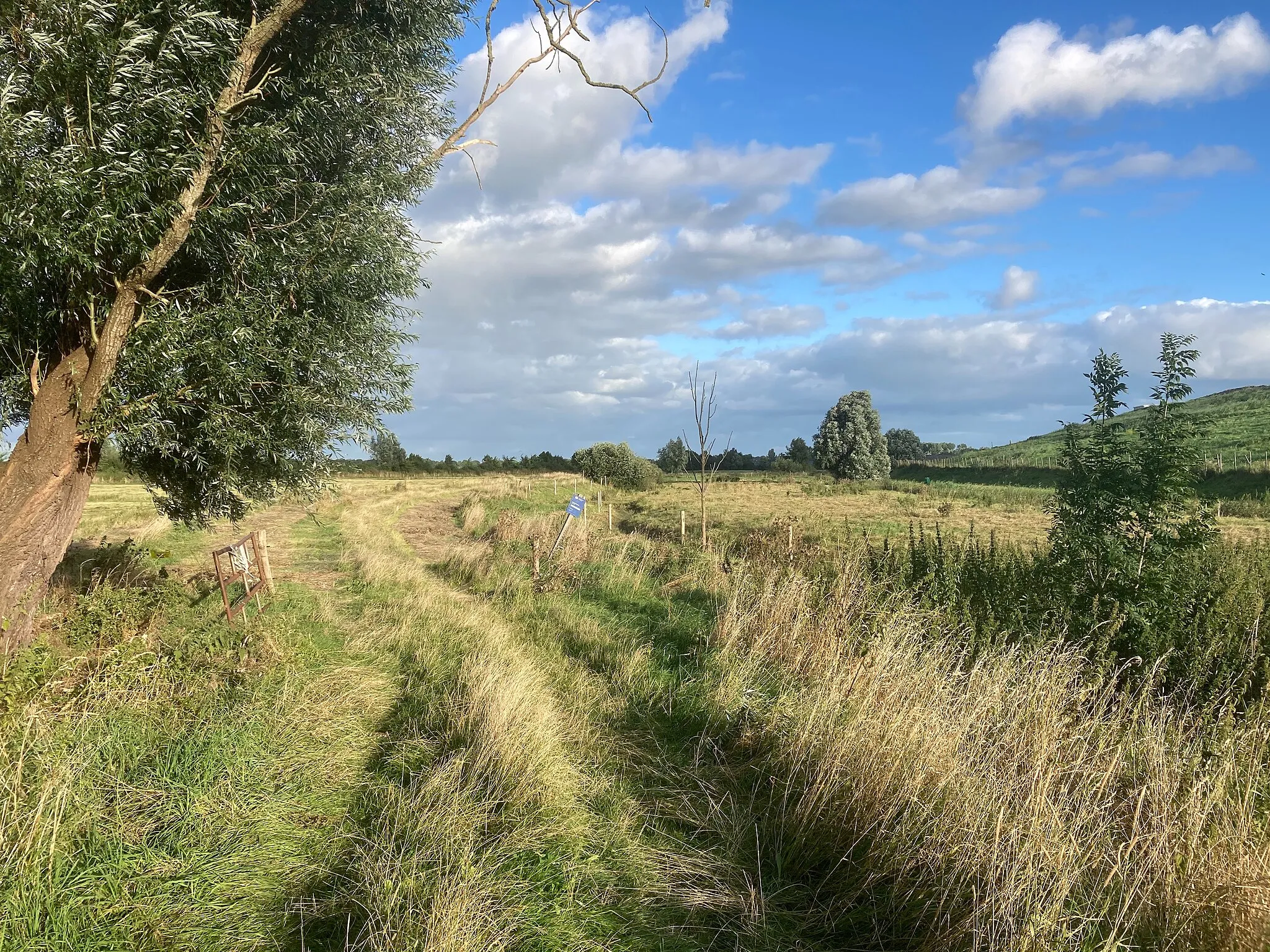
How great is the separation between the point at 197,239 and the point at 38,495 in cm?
344

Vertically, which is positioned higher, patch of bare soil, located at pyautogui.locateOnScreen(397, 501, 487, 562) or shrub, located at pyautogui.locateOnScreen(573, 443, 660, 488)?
shrub, located at pyautogui.locateOnScreen(573, 443, 660, 488)

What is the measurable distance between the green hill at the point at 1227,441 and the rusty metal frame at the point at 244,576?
29.1 metres

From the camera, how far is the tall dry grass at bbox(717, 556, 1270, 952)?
3348 mm

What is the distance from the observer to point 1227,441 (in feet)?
189

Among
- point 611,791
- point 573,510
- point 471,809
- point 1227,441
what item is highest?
point 1227,441

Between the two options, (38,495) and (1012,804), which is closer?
(1012,804)

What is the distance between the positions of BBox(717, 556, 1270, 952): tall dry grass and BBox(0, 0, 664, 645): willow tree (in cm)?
662

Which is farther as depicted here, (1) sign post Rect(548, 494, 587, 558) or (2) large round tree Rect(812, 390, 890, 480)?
(2) large round tree Rect(812, 390, 890, 480)

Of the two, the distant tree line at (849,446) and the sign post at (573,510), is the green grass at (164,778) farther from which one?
the distant tree line at (849,446)

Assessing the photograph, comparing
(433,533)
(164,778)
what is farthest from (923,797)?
(433,533)

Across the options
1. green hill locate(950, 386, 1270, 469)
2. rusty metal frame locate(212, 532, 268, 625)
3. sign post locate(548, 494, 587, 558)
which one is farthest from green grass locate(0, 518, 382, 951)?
green hill locate(950, 386, 1270, 469)

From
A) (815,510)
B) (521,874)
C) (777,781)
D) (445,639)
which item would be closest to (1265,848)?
(777,781)

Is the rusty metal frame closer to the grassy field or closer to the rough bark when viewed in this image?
the grassy field

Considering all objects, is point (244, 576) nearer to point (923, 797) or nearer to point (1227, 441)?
point (923, 797)
